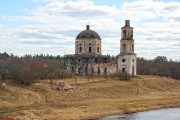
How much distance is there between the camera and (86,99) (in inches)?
2359

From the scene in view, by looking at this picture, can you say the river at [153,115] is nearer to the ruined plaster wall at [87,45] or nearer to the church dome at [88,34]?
the ruined plaster wall at [87,45]

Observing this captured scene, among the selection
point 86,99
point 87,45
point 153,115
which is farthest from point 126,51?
point 153,115

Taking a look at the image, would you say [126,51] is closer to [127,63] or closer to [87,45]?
[127,63]

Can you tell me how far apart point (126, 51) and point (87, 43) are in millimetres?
7718

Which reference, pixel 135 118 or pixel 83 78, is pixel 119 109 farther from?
pixel 83 78

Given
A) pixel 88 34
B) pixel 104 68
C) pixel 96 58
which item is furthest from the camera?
pixel 88 34

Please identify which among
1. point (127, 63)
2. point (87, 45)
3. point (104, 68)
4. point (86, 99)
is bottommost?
point (86, 99)

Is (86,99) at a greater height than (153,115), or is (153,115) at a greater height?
(86,99)

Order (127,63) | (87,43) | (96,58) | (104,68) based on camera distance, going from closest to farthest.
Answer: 1. (127,63)
2. (104,68)
3. (96,58)
4. (87,43)

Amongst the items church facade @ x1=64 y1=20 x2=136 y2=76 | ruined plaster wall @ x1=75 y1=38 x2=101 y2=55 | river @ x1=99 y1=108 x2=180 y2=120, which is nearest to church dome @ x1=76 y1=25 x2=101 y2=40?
church facade @ x1=64 y1=20 x2=136 y2=76

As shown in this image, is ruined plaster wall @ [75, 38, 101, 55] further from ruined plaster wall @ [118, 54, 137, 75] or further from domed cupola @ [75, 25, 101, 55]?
ruined plaster wall @ [118, 54, 137, 75]

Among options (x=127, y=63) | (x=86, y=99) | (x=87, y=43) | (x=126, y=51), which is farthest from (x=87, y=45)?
(x=86, y=99)

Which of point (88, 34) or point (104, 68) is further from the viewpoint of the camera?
point (88, 34)

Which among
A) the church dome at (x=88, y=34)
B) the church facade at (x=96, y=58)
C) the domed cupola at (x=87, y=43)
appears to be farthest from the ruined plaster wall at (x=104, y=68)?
the church dome at (x=88, y=34)
